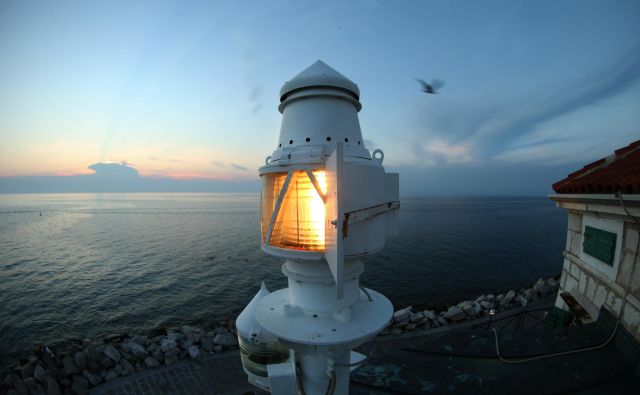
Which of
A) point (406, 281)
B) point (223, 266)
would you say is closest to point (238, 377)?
point (406, 281)

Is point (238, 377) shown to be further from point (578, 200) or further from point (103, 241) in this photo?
point (103, 241)

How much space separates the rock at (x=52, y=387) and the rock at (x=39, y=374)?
1.54ft

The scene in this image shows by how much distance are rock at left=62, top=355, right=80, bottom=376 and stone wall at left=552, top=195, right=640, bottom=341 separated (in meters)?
20.1

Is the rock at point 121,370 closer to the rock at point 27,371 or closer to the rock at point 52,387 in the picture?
the rock at point 52,387

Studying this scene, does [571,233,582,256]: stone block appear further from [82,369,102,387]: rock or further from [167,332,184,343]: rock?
[82,369,102,387]: rock

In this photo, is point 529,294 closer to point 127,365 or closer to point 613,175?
point 613,175

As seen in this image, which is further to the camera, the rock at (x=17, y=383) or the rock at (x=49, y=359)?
the rock at (x=49, y=359)

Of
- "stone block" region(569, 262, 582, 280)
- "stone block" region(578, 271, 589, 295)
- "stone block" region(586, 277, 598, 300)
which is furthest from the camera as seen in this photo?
"stone block" region(569, 262, 582, 280)

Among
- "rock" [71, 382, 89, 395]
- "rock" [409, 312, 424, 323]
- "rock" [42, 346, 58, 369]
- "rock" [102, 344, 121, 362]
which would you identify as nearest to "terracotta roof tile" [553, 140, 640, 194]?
"rock" [409, 312, 424, 323]

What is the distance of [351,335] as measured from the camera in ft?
12.7

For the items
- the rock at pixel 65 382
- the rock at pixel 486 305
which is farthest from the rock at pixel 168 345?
the rock at pixel 486 305

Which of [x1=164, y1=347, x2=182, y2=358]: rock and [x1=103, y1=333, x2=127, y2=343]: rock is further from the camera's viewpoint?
[x1=103, y1=333, x2=127, y2=343]: rock

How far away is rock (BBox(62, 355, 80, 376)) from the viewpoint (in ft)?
43.7

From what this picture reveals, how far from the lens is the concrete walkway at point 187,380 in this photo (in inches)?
481
